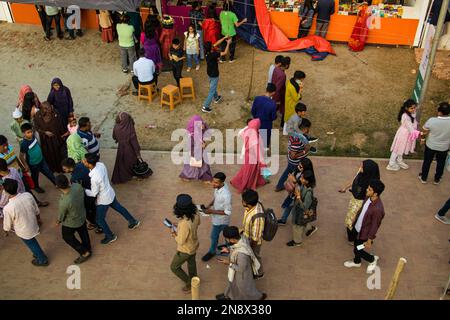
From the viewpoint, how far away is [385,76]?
1111 cm

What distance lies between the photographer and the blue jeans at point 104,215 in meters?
6.66

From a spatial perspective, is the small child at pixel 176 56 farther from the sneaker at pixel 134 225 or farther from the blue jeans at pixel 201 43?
the sneaker at pixel 134 225

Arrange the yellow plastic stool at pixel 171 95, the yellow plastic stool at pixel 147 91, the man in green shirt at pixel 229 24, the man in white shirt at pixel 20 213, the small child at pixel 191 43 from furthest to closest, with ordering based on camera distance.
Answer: the man in green shirt at pixel 229 24, the small child at pixel 191 43, the yellow plastic stool at pixel 147 91, the yellow plastic stool at pixel 171 95, the man in white shirt at pixel 20 213

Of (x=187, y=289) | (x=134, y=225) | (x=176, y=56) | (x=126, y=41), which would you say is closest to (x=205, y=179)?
(x=134, y=225)

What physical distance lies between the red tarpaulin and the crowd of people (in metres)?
2.92

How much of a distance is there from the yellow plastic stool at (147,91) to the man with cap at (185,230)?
199 inches

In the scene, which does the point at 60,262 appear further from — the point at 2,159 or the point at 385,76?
the point at 385,76

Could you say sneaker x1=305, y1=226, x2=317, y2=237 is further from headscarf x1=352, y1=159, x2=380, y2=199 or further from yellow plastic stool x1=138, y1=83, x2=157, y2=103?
yellow plastic stool x1=138, y1=83, x2=157, y2=103

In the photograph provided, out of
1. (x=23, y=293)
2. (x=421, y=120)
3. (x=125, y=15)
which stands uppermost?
(x=125, y=15)

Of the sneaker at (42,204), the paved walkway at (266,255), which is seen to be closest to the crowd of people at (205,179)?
the paved walkway at (266,255)

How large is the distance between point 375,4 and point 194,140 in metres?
6.79

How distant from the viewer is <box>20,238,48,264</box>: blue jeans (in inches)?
251
